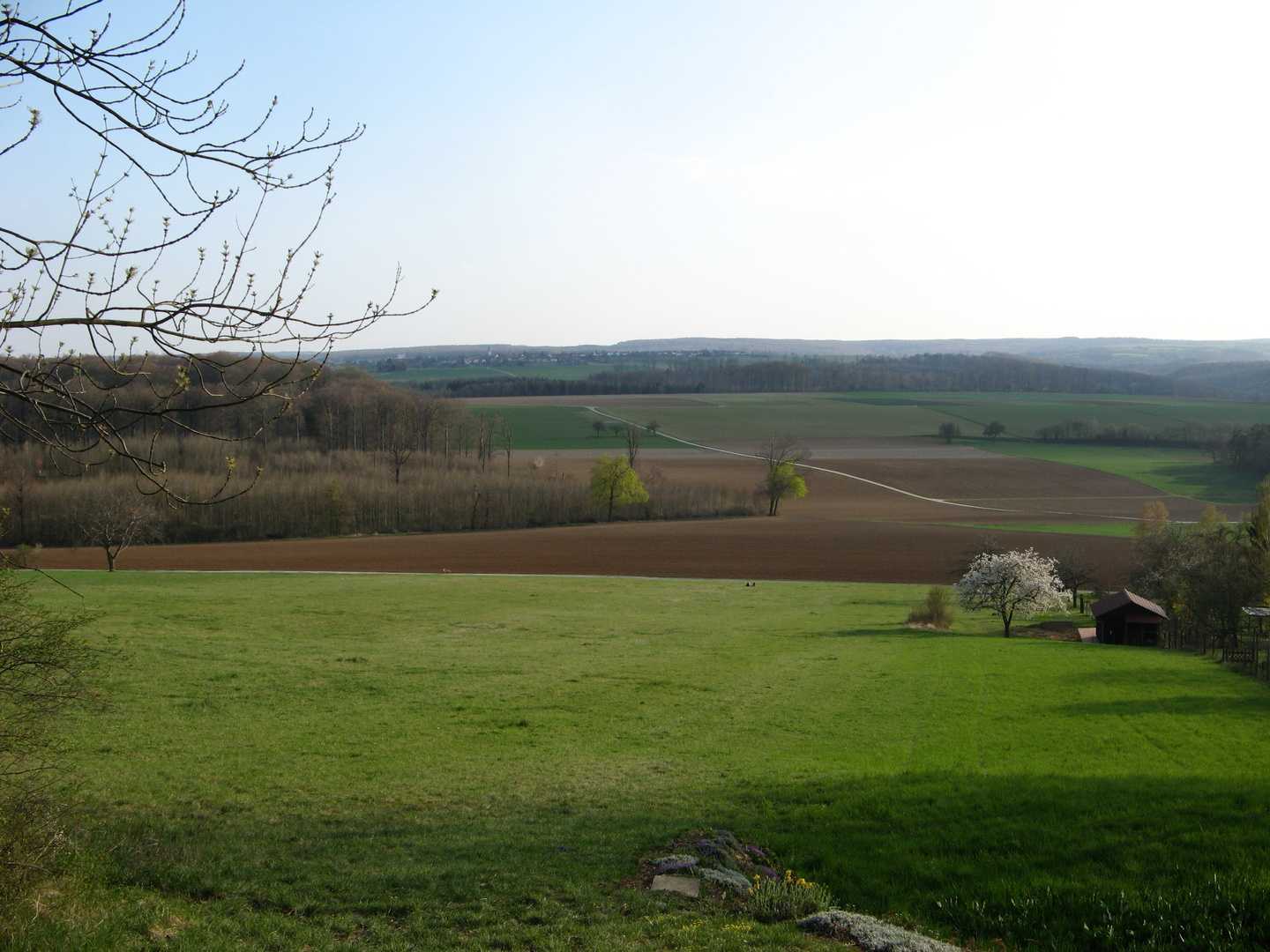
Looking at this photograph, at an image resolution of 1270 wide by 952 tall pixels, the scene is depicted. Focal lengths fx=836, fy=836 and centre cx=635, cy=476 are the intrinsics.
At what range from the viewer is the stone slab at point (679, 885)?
840 cm

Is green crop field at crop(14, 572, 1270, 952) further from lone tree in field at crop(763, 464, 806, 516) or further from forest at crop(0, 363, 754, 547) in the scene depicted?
lone tree in field at crop(763, 464, 806, 516)

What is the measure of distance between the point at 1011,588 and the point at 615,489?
41.6m

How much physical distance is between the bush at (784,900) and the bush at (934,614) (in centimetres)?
2989

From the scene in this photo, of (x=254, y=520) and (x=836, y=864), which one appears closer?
(x=836, y=864)

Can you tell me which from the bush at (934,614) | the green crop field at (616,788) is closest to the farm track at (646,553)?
the bush at (934,614)

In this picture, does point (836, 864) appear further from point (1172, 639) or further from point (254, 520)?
point (254, 520)

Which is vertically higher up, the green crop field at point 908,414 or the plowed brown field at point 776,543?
the green crop field at point 908,414

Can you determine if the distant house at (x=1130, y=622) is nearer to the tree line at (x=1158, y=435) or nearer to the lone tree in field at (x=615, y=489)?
the lone tree in field at (x=615, y=489)

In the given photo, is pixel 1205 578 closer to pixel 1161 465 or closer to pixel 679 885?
pixel 679 885

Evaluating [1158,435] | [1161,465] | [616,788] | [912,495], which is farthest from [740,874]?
[1158,435]

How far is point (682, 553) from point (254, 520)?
33.9m

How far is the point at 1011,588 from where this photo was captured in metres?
38.6

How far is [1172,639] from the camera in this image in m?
40.5

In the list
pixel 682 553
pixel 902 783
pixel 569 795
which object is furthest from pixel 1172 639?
pixel 569 795
